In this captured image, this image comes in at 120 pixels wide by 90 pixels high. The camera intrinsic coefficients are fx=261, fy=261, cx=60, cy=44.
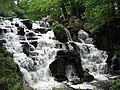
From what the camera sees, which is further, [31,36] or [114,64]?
[31,36]

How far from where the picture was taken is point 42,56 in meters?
17.0

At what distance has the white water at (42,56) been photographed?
14481mm

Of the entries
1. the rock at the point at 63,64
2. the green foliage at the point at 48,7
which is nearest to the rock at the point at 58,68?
the rock at the point at 63,64

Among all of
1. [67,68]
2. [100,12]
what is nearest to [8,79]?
[67,68]

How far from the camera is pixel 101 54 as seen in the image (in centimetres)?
2003

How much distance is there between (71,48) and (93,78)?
441 cm

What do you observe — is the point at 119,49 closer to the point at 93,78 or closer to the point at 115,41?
the point at 115,41

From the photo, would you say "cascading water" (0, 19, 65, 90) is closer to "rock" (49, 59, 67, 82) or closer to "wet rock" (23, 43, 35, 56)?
"wet rock" (23, 43, 35, 56)

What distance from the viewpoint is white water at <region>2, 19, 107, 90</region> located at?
14.5m

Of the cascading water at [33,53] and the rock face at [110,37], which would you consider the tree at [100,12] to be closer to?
the rock face at [110,37]

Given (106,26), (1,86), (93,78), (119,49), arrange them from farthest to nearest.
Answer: (106,26), (119,49), (93,78), (1,86)

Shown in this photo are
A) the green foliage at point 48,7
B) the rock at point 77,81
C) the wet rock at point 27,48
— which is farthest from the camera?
the green foliage at point 48,7

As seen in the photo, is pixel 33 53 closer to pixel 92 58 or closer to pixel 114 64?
pixel 92 58

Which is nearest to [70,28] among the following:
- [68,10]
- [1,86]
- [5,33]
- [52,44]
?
[52,44]
